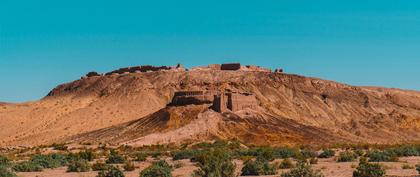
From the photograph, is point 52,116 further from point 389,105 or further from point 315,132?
point 389,105

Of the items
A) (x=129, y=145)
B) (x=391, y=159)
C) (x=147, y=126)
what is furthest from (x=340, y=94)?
(x=391, y=159)

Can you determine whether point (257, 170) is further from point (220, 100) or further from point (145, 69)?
point (145, 69)

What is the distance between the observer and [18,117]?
322 ft

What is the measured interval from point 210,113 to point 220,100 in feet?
5.92

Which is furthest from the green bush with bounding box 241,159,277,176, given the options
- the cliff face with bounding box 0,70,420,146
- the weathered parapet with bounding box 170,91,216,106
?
the weathered parapet with bounding box 170,91,216,106

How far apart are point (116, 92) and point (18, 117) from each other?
1486cm

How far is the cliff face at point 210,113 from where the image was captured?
72062 millimetres

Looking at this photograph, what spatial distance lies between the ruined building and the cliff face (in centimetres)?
105

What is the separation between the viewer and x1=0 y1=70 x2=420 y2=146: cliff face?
72062 mm

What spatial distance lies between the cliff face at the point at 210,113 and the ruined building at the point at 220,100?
105 centimetres

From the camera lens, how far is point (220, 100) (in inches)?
2916

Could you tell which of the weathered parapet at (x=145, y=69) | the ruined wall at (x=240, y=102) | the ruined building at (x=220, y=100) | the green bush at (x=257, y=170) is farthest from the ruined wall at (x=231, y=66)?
the green bush at (x=257, y=170)

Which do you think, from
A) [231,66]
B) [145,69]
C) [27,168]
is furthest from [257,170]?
[145,69]

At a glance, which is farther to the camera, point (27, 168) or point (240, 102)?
point (240, 102)
